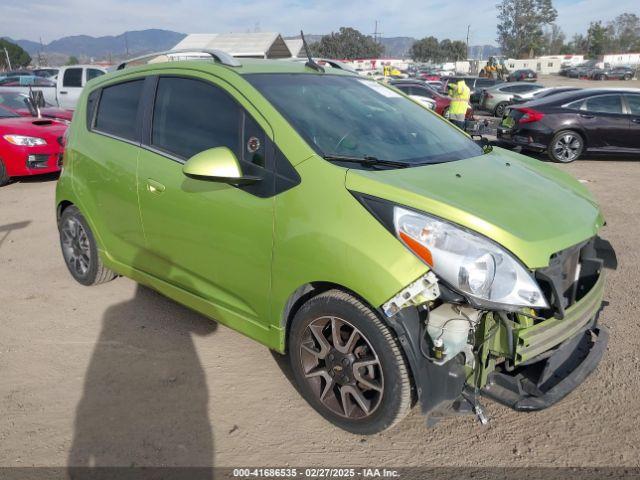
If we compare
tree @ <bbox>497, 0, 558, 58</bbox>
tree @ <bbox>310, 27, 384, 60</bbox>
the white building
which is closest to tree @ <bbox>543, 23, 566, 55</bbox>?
tree @ <bbox>497, 0, 558, 58</bbox>

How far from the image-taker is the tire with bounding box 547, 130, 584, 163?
10125 millimetres

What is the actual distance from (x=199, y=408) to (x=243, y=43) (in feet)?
120

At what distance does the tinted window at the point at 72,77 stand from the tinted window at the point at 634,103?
Result: 47.9 ft

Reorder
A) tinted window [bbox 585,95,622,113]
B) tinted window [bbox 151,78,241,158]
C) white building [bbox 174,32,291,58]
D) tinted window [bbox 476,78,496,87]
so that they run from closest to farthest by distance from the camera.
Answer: tinted window [bbox 151,78,241,158]
tinted window [bbox 585,95,622,113]
tinted window [bbox 476,78,496,87]
white building [bbox 174,32,291,58]

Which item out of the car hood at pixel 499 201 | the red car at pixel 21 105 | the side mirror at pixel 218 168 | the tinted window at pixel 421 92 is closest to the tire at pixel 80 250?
the side mirror at pixel 218 168

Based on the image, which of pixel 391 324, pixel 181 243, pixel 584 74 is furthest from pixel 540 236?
pixel 584 74

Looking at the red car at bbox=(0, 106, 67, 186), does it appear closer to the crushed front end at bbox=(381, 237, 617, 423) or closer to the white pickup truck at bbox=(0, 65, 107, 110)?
the white pickup truck at bbox=(0, 65, 107, 110)

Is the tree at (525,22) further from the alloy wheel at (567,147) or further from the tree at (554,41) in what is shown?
the alloy wheel at (567,147)

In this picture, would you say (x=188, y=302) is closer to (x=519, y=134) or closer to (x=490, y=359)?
(x=490, y=359)

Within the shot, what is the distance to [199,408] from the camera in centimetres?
293

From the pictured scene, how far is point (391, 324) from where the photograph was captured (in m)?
2.29

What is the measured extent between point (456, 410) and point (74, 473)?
1832mm

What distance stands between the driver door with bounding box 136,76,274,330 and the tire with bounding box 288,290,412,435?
1.03 ft

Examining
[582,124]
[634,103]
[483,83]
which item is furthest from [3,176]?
[483,83]
